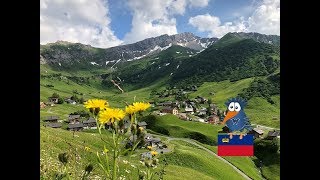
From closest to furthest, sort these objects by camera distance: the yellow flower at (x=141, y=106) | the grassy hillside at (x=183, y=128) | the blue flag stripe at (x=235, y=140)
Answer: the yellow flower at (x=141, y=106) < the blue flag stripe at (x=235, y=140) < the grassy hillside at (x=183, y=128)

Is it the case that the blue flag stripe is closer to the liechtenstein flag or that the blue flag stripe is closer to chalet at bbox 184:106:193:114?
the liechtenstein flag

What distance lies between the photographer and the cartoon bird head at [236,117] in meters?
3.71

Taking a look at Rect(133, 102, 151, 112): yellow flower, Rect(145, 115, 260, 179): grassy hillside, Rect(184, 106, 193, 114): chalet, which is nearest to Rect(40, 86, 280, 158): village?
Rect(184, 106, 193, 114): chalet

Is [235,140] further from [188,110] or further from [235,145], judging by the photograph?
[188,110]

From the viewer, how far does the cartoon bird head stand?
3.71m

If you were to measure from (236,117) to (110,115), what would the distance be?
118cm

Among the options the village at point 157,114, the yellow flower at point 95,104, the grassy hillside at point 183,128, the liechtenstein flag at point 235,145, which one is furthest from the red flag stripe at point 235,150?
the grassy hillside at point 183,128

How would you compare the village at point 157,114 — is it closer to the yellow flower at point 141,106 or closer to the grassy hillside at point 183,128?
the yellow flower at point 141,106

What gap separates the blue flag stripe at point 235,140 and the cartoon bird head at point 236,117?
0.27ft

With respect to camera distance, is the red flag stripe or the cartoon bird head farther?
the cartoon bird head

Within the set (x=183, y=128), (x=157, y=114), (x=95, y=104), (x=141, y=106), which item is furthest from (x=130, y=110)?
(x=157, y=114)
